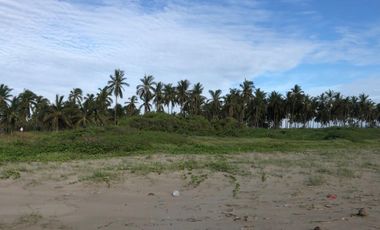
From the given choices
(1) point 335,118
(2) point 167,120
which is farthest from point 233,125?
(1) point 335,118

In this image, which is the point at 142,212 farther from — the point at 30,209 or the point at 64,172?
the point at 64,172

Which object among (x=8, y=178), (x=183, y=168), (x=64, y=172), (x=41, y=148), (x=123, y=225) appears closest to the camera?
(x=123, y=225)

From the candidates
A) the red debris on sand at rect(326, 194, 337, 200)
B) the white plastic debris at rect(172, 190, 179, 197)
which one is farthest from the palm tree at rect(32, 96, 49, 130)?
the red debris on sand at rect(326, 194, 337, 200)

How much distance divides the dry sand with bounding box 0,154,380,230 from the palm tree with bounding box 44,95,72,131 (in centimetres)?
6417

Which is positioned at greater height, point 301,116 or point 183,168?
point 301,116

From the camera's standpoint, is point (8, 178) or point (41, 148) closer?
point (8, 178)

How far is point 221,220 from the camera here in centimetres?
736

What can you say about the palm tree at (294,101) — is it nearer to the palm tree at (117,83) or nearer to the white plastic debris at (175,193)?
the palm tree at (117,83)

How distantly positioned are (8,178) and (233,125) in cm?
6090

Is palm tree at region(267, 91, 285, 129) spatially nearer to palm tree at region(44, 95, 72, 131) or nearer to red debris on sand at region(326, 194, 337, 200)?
palm tree at region(44, 95, 72, 131)

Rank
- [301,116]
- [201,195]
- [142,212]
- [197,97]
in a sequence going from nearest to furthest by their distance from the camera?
[142,212]
[201,195]
[197,97]
[301,116]

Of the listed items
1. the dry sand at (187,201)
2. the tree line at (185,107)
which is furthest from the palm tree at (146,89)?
the dry sand at (187,201)

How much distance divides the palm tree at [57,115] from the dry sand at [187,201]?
211ft

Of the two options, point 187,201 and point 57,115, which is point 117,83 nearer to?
point 57,115
